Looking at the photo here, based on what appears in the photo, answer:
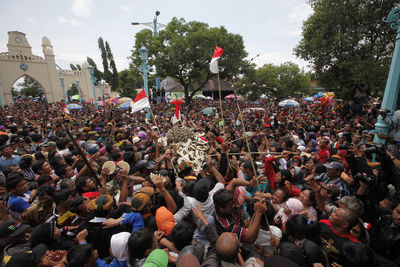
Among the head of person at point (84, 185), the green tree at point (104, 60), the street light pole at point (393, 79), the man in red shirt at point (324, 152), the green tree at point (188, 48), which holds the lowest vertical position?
the man in red shirt at point (324, 152)

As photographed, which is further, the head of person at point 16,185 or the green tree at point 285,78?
the green tree at point 285,78

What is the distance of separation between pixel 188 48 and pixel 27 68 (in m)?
31.8

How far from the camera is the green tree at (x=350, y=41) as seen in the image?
8609 mm

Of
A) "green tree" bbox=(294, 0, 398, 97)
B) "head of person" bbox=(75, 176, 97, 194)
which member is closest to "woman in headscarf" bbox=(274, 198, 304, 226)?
"head of person" bbox=(75, 176, 97, 194)

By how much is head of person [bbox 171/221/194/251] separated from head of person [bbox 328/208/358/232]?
1.58m

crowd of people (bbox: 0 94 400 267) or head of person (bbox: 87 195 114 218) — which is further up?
head of person (bbox: 87 195 114 218)

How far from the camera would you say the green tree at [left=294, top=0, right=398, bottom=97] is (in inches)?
339

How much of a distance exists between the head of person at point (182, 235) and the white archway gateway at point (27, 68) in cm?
4241

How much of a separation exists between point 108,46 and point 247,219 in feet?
174

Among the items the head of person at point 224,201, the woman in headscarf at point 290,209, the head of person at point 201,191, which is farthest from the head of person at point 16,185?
the woman in headscarf at point 290,209

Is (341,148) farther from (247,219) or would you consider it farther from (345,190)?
(247,219)

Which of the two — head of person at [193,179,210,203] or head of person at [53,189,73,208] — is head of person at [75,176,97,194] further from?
head of person at [193,179,210,203]

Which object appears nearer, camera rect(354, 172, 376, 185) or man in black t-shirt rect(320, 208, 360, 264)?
man in black t-shirt rect(320, 208, 360, 264)

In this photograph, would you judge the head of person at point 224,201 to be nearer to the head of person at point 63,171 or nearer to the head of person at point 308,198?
the head of person at point 308,198
